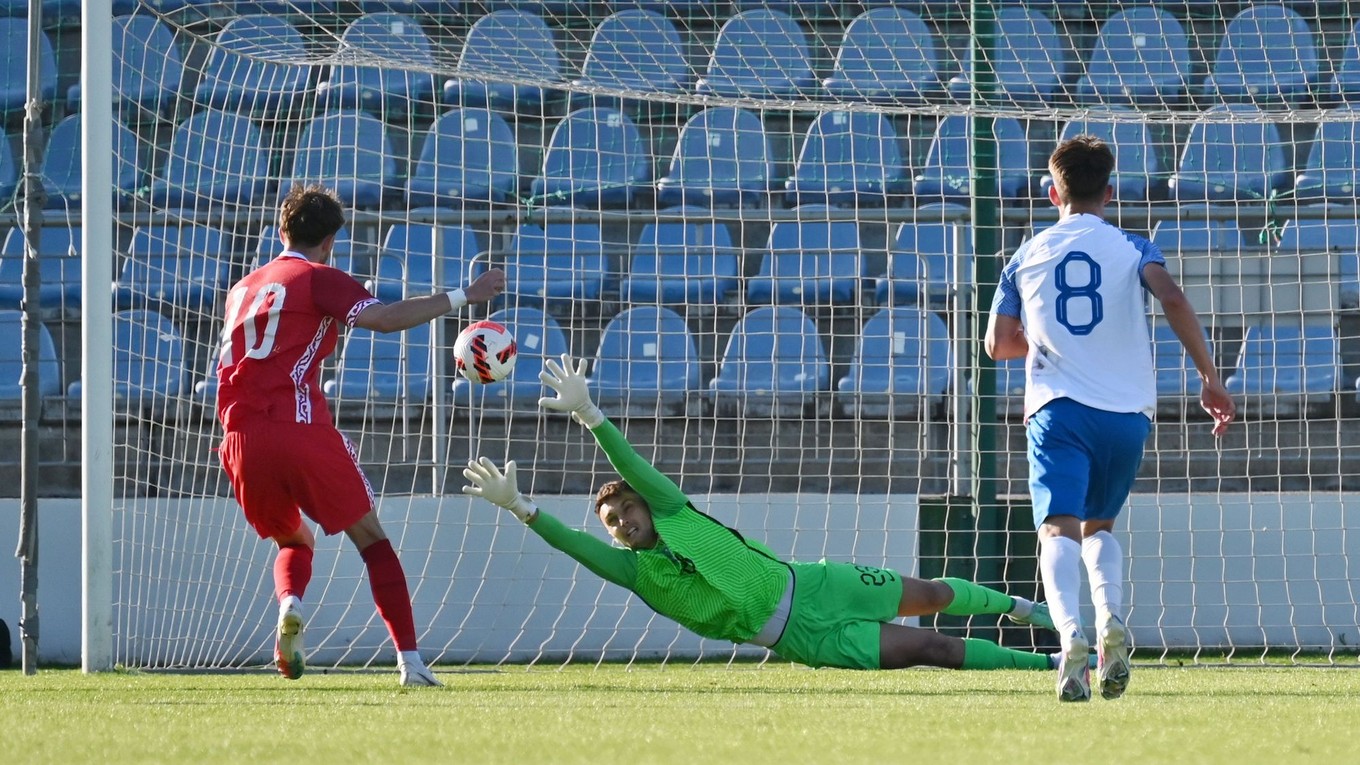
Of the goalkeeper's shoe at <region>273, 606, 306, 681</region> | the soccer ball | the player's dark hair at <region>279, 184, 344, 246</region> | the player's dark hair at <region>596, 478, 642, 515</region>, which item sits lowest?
the goalkeeper's shoe at <region>273, 606, 306, 681</region>

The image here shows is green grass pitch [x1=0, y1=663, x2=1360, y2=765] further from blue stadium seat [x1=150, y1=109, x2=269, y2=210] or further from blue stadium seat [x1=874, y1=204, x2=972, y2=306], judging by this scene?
blue stadium seat [x1=874, y1=204, x2=972, y2=306]

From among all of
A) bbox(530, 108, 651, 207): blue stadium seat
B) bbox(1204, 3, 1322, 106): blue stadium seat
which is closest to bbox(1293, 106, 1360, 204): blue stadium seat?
bbox(1204, 3, 1322, 106): blue stadium seat

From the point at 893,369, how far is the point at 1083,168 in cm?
507

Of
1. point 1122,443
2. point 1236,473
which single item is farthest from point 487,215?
point 1122,443

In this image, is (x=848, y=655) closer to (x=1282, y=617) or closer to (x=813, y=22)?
(x=1282, y=617)

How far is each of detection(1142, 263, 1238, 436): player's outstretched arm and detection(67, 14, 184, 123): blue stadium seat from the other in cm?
406

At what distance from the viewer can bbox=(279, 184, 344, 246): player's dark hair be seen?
4.71 meters

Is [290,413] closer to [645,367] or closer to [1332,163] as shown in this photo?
[645,367]

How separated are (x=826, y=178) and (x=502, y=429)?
2632mm

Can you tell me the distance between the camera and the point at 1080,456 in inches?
149

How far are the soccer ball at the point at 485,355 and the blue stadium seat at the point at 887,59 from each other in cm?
518

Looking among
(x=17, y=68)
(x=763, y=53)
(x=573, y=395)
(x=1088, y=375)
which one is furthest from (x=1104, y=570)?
(x=17, y=68)

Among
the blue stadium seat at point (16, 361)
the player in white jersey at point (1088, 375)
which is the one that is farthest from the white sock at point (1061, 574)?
the blue stadium seat at point (16, 361)

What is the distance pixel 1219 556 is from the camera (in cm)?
711
